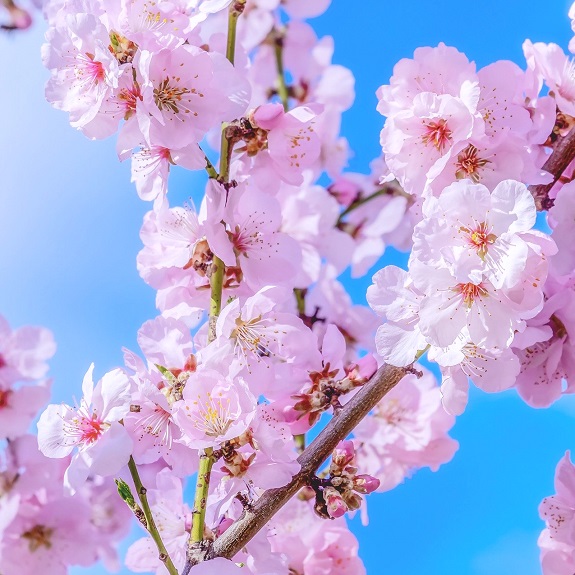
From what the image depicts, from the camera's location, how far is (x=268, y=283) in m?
1.87

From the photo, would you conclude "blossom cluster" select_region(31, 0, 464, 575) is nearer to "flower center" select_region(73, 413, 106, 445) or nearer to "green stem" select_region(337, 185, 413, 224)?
"flower center" select_region(73, 413, 106, 445)

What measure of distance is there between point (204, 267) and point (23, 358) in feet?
4.10

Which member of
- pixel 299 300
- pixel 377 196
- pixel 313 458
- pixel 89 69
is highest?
pixel 377 196

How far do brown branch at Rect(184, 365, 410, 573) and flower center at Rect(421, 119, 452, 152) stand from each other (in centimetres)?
48

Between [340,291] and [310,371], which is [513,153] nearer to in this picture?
[310,371]

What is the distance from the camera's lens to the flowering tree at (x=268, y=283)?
1.46 m

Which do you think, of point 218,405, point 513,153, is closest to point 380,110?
point 513,153

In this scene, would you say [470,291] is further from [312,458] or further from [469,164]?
[312,458]

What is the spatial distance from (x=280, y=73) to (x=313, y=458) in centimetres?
222

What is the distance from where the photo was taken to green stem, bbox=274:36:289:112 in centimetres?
336

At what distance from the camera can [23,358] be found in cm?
279

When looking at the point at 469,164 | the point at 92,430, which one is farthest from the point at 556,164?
the point at 92,430

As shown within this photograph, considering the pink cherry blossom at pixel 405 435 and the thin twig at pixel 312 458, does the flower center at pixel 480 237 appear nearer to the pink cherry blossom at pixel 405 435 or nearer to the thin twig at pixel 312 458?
the thin twig at pixel 312 458

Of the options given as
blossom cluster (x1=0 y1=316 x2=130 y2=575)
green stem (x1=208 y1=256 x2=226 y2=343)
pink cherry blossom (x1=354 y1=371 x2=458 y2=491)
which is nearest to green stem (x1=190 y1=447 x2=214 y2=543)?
green stem (x1=208 y1=256 x2=226 y2=343)
